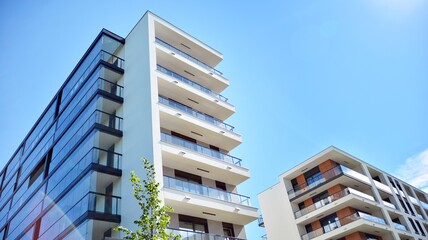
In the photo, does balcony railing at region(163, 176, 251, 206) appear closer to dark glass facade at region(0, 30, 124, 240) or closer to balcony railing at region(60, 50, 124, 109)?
dark glass facade at region(0, 30, 124, 240)

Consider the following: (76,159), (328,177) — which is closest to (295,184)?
(328,177)

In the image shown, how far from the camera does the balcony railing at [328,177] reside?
120 feet

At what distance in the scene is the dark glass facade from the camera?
1919cm

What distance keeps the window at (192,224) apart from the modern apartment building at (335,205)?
60.5 feet

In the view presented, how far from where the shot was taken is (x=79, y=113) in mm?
24203

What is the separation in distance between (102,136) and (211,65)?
43.1 ft

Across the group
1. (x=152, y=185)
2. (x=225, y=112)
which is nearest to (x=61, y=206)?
(x=152, y=185)

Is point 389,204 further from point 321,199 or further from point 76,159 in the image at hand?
point 76,159

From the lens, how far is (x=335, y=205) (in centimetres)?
3472

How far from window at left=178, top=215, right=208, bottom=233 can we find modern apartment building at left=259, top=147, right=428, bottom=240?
1845 centimetres

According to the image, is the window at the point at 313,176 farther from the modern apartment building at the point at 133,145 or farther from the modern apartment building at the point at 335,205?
the modern apartment building at the point at 133,145

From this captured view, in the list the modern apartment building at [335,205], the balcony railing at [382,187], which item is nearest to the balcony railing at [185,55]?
the modern apartment building at [335,205]

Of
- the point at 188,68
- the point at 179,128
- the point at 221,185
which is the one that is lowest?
the point at 221,185

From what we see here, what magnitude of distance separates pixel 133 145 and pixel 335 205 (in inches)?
912
